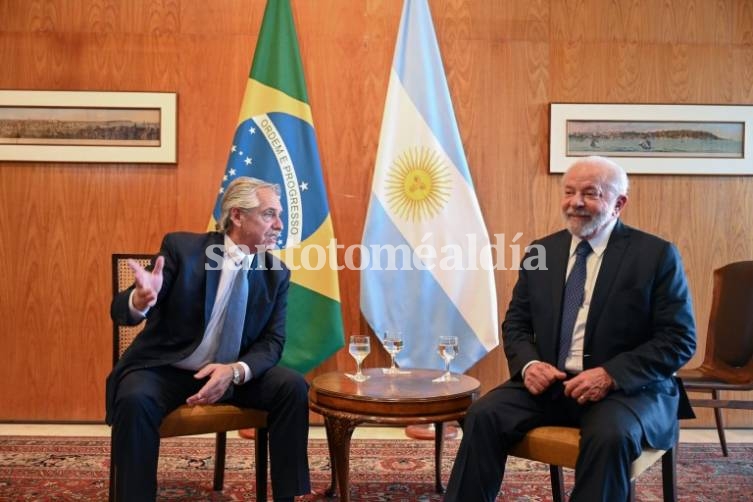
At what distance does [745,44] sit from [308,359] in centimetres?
330

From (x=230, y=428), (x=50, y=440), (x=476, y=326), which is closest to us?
(x=230, y=428)

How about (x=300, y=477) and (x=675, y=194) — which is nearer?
(x=300, y=477)

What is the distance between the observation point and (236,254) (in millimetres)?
2787

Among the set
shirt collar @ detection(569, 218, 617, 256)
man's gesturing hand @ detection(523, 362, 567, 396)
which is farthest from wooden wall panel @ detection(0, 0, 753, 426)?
man's gesturing hand @ detection(523, 362, 567, 396)

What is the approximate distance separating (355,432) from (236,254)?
72.0 inches

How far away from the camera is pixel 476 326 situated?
4.18 meters

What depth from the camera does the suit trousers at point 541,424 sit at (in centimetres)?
213

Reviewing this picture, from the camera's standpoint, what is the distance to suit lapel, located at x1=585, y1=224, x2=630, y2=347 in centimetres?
248

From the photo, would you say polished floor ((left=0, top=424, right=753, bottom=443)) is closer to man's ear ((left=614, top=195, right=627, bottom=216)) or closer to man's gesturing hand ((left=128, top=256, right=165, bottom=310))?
man's gesturing hand ((left=128, top=256, right=165, bottom=310))

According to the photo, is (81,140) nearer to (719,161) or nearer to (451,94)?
(451,94)

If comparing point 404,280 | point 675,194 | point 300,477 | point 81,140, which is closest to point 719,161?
point 675,194

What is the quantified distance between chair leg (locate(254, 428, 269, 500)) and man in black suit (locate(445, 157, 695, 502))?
0.71m

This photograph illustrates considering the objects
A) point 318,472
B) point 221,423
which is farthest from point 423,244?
point 221,423

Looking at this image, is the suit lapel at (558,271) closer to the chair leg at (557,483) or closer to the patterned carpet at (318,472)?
the chair leg at (557,483)
